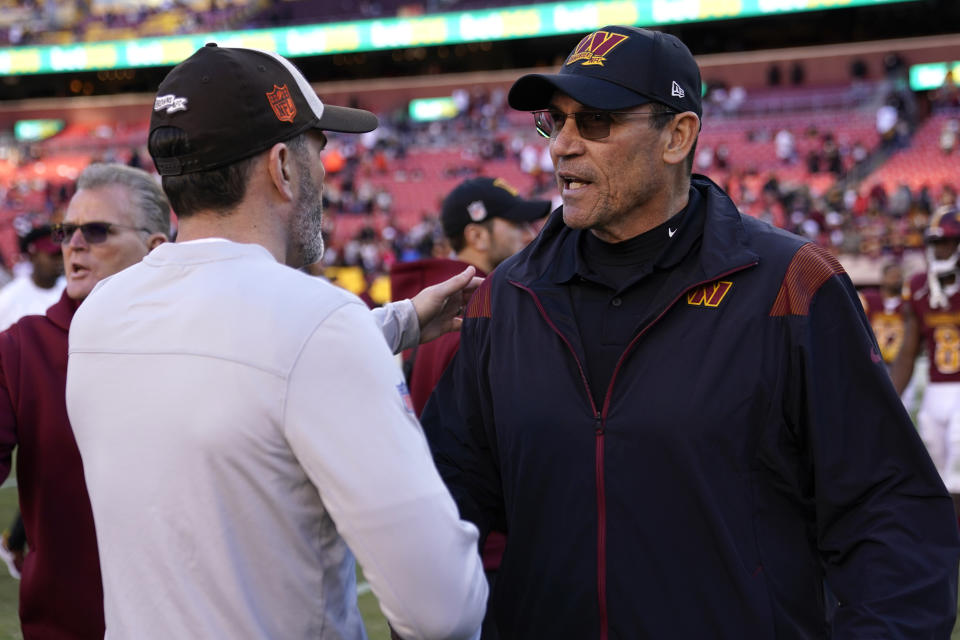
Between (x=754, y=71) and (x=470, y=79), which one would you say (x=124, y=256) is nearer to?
(x=754, y=71)

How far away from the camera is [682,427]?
6.27ft

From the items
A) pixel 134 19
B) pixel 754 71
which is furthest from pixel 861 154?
pixel 134 19

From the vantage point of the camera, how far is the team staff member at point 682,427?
1.88 m

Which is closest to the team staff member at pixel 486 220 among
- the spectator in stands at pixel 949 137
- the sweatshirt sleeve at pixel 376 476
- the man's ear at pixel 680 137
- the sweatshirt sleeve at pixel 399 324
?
the sweatshirt sleeve at pixel 399 324

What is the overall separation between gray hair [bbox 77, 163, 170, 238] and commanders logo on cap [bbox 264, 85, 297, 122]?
146cm

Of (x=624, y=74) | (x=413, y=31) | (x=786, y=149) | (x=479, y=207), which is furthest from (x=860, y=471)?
(x=413, y=31)

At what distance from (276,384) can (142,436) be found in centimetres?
25

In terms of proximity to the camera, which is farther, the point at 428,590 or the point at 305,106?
the point at 305,106

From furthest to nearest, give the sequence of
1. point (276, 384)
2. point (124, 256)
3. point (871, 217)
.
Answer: point (871, 217) → point (124, 256) → point (276, 384)

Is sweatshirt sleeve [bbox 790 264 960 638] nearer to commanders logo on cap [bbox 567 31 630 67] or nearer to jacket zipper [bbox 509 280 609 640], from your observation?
jacket zipper [bbox 509 280 609 640]

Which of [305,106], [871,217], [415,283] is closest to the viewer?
[305,106]

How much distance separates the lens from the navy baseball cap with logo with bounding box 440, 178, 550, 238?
4.31m

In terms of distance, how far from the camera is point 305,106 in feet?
5.66

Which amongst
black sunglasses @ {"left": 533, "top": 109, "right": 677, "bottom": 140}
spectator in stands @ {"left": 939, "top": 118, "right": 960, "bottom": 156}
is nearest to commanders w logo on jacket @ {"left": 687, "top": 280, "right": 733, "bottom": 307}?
black sunglasses @ {"left": 533, "top": 109, "right": 677, "bottom": 140}
